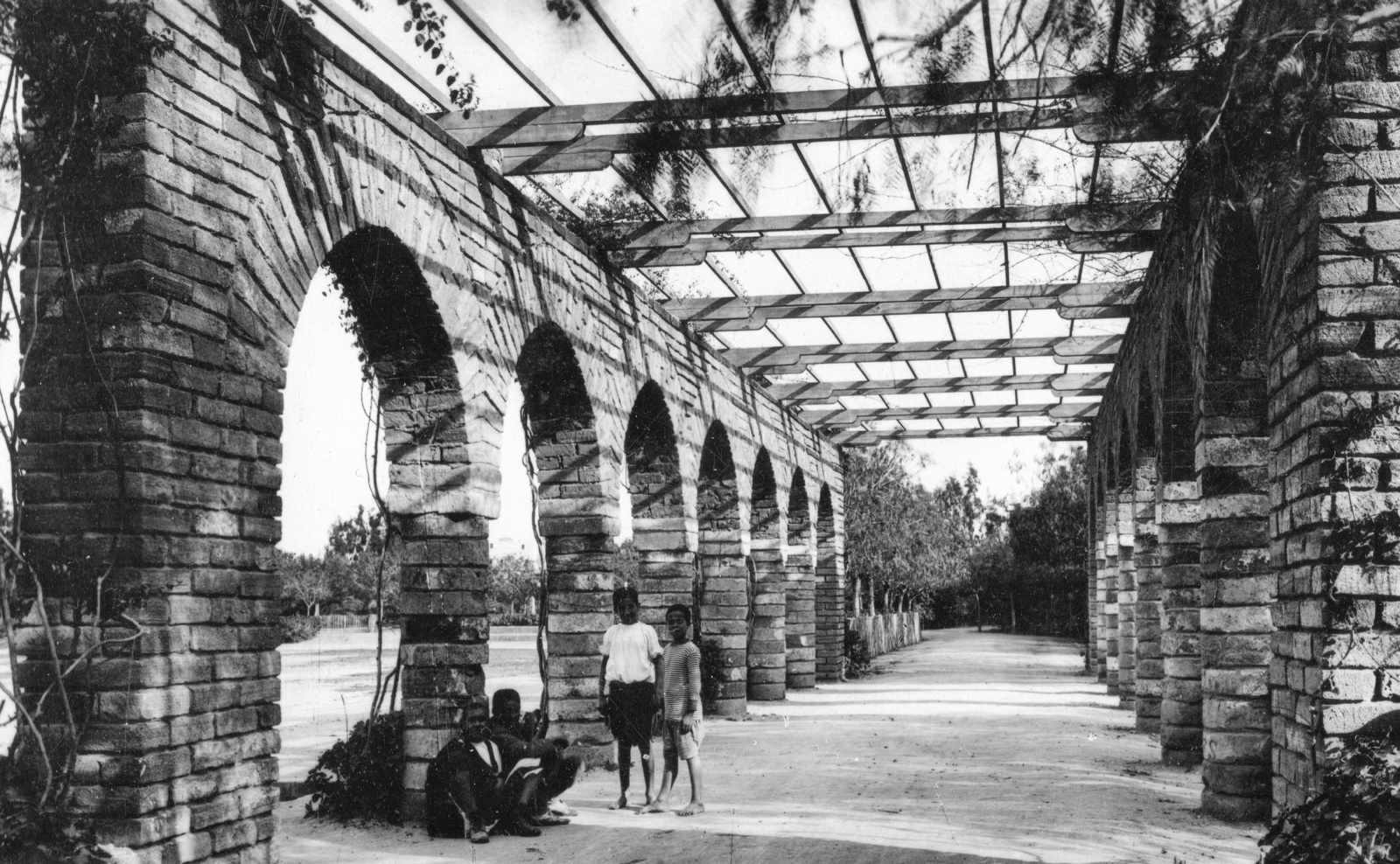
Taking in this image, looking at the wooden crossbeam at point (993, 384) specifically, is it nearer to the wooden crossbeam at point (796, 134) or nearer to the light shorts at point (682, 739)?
the wooden crossbeam at point (796, 134)

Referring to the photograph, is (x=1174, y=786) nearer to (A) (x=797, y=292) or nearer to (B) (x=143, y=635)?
(A) (x=797, y=292)

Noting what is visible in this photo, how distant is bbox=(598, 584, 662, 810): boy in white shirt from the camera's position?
820cm

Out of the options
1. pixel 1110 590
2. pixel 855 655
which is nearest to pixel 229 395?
pixel 1110 590

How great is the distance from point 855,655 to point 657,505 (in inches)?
491

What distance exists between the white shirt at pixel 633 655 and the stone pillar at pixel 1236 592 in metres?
3.72

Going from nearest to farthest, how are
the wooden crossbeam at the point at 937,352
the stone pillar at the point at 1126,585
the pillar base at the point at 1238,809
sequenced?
the pillar base at the point at 1238,809 → the wooden crossbeam at the point at 937,352 → the stone pillar at the point at 1126,585

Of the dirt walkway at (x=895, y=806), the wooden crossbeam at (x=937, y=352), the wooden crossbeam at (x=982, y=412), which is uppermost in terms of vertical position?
the wooden crossbeam at (x=937, y=352)

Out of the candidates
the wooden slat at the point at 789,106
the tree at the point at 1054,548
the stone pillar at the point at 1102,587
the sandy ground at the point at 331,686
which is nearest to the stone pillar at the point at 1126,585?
the stone pillar at the point at 1102,587

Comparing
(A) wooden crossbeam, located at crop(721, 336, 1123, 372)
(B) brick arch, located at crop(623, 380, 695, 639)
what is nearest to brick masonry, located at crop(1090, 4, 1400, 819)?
(B) brick arch, located at crop(623, 380, 695, 639)

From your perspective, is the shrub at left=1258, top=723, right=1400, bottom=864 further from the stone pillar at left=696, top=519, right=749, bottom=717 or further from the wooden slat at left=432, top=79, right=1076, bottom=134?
the stone pillar at left=696, top=519, right=749, bottom=717

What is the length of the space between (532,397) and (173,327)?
523cm

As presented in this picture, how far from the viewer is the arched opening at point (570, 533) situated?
32.7ft

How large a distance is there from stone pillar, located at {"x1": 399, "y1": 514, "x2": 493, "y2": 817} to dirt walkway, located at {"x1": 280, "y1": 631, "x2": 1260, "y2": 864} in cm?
58

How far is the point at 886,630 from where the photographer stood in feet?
111
